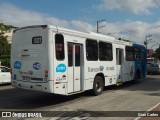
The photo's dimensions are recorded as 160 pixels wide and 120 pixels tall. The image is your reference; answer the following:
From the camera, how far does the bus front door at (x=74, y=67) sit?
1276 cm

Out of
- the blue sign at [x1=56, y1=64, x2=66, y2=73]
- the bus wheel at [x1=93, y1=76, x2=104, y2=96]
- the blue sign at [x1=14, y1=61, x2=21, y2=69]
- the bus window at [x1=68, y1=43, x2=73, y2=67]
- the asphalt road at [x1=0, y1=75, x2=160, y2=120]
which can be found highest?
the bus window at [x1=68, y1=43, x2=73, y2=67]

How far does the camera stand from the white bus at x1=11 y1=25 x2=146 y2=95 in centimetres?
1173

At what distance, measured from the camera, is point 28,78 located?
40.2 feet

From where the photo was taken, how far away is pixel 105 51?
16.0 meters

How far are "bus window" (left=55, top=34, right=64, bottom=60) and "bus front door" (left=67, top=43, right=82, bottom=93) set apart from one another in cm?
53

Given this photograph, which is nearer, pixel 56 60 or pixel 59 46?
pixel 56 60

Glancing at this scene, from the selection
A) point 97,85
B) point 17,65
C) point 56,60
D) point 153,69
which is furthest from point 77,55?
point 153,69

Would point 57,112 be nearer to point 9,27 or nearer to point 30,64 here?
point 30,64

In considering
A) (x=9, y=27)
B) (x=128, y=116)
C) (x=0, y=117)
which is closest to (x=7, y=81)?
(x=0, y=117)

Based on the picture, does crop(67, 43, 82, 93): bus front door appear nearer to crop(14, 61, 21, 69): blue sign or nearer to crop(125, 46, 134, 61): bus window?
crop(14, 61, 21, 69): blue sign

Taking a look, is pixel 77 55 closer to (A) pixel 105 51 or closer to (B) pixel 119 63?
(A) pixel 105 51

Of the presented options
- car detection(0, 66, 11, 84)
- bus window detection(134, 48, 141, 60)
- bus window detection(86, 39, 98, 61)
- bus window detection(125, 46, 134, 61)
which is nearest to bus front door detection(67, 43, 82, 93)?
bus window detection(86, 39, 98, 61)

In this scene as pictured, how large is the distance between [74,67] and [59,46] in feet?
4.55

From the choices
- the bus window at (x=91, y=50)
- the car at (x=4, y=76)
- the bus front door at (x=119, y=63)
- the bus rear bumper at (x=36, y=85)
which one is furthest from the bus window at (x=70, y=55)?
the car at (x=4, y=76)
